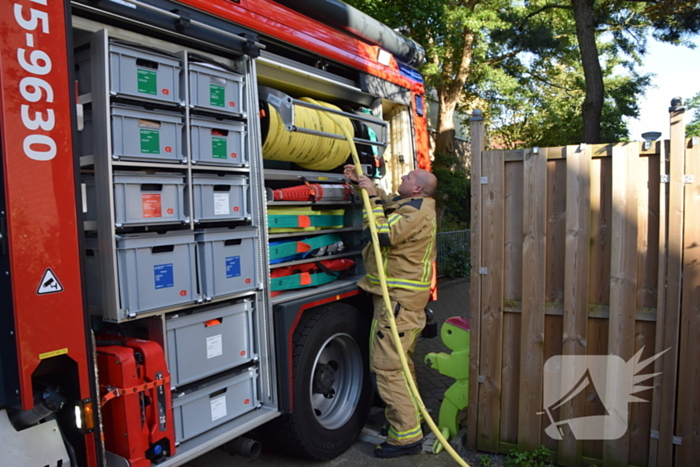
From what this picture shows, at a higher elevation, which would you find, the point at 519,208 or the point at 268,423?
the point at 519,208

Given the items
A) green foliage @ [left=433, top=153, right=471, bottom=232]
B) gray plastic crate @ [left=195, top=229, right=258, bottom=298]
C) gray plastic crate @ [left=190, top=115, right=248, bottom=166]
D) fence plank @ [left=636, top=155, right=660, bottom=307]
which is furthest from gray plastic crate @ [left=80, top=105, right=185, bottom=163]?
green foliage @ [left=433, top=153, right=471, bottom=232]

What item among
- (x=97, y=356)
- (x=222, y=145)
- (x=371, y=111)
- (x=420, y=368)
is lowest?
(x=420, y=368)

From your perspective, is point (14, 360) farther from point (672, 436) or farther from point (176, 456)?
point (672, 436)

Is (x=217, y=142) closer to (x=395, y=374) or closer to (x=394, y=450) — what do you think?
(x=395, y=374)

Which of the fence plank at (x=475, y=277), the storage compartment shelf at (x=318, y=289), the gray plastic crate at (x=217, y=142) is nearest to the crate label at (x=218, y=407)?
the storage compartment shelf at (x=318, y=289)

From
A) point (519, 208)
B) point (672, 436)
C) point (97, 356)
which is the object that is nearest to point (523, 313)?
point (519, 208)

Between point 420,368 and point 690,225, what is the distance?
3.41m

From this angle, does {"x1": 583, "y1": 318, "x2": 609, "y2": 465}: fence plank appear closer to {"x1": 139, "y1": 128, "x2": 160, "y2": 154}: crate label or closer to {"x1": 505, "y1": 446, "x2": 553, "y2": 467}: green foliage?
{"x1": 505, "y1": 446, "x2": 553, "y2": 467}: green foliage

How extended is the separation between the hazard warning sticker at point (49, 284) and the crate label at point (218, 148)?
114 cm

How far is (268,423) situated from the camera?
3658 mm

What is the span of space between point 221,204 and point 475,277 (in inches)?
70.2

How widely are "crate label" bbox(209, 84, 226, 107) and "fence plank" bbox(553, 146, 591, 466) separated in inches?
84.7

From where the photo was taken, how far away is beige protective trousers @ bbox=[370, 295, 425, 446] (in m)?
3.94

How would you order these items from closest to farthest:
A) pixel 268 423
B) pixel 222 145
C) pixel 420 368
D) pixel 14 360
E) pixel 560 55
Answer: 1. pixel 14 360
2. pixel 222 145
3. pixel 268 423
4. pixel 420 368
5. pixel 560 55
